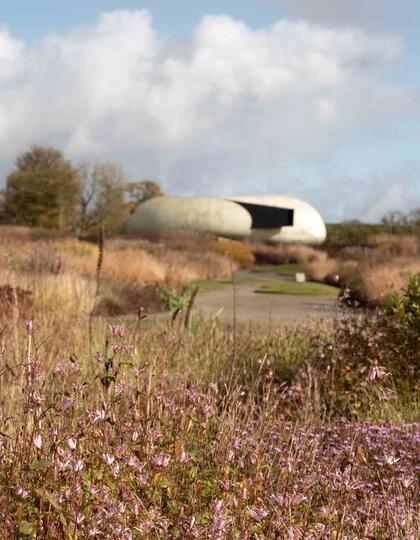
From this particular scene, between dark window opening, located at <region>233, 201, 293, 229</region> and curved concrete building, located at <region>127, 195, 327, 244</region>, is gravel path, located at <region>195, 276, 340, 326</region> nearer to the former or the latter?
curved concrete building, located at <region>127, 195, 327, 244</region>

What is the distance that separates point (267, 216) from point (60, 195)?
44.6 feet

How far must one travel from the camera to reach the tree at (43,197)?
41.6 metres

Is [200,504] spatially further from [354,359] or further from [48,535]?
[354,359]

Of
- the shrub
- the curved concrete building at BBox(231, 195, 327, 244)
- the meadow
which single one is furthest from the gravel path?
the curved concrete building at BBox(231, 195, 327, 244)

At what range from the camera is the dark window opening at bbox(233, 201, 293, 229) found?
151ft

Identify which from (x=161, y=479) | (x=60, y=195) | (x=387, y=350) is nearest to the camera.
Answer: (x=161, y=479)

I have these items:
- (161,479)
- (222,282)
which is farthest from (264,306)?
(161,479)

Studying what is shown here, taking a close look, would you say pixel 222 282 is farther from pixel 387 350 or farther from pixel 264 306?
pixel 387 350

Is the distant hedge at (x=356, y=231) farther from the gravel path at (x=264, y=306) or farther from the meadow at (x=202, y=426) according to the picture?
the meadow at (x=202, y=426)

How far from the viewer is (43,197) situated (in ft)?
138

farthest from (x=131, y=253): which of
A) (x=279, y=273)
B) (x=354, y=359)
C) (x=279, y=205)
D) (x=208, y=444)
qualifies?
(x=279, y=205)

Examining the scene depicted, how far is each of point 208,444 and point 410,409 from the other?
2520 millimetres

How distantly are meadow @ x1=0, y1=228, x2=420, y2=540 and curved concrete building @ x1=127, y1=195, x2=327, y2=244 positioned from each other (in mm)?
28300

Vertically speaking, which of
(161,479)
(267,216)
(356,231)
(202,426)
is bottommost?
(161,479)
